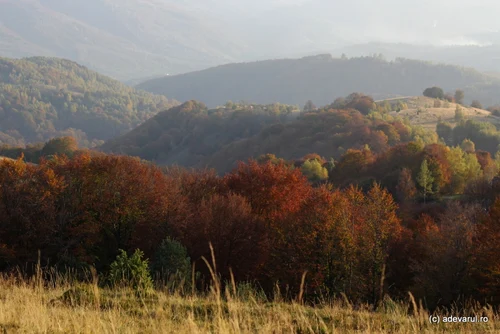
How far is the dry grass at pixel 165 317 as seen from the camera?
6.06 meters

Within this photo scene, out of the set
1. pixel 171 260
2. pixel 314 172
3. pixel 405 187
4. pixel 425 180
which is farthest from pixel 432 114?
pixel 171 260

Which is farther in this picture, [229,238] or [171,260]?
[229,238]

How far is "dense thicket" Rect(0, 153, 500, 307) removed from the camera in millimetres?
26172

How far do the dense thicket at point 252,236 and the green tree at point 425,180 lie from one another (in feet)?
57.1

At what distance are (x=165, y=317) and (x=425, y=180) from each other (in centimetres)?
5317

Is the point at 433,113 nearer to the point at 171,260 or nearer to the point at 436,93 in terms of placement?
the point at 436,93

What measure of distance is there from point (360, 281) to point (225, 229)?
32.8 ft

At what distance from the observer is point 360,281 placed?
84.8 feet

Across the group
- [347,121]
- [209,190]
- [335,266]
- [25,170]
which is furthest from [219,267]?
[347,121]

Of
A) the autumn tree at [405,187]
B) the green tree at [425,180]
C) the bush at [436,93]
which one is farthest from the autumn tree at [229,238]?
the bush at [436,93]

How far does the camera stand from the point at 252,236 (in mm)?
30547

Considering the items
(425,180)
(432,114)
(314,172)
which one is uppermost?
(432,114)

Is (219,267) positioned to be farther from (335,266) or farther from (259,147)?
(259,147)

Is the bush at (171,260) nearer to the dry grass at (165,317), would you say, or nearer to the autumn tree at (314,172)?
the dry grass at (165,317)
